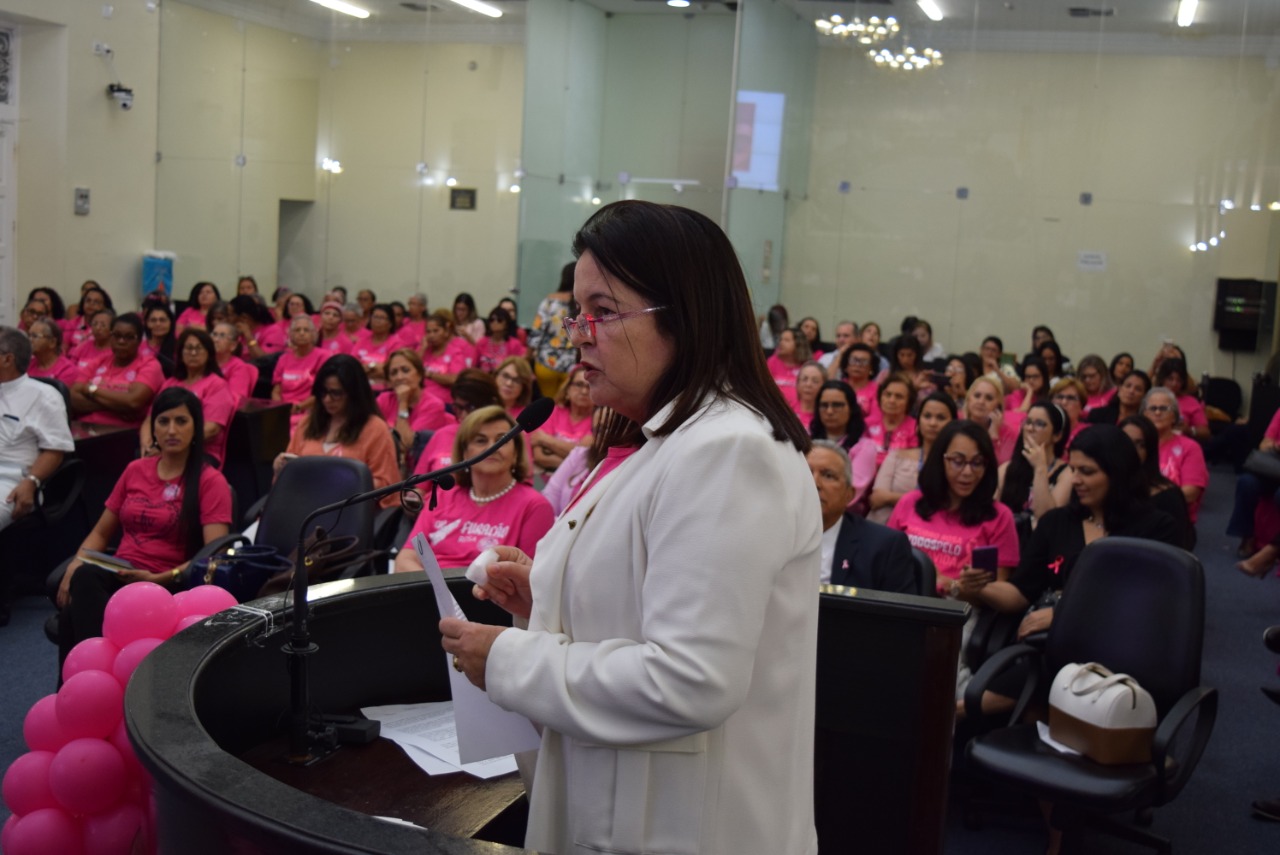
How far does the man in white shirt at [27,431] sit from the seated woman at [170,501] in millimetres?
884

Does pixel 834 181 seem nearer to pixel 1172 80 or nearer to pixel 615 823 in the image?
pixel 1172 80

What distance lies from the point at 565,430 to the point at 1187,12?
7.94 m

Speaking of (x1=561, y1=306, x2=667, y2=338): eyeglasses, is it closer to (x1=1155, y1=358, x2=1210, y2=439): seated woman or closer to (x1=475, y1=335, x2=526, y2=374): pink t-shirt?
(x1=1155, y1=358, x2=1210, y2=439): seated woman

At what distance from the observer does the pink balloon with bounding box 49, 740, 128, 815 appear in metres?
2.21

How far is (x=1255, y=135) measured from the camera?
10969 millimetres

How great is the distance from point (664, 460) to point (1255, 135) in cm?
1145

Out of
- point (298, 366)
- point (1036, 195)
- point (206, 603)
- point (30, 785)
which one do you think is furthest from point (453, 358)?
point (30, 785)

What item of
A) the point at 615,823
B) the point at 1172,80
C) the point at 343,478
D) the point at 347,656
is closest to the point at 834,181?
the point at 1172,80

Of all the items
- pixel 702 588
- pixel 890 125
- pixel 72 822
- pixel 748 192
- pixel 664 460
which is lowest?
pixel 72 822

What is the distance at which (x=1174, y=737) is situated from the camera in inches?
122

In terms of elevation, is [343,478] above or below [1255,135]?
below

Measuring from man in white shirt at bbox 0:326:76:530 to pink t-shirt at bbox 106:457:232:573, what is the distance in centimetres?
90

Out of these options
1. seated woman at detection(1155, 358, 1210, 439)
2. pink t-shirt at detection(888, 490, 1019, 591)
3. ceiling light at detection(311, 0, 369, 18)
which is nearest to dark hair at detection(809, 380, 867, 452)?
pink t-shirt at detection(888, 490, 1019, 591)

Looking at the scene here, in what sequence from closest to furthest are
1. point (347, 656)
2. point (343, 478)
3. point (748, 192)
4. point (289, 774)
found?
point (289, 774)
point (347, 656)
point (343, 478)
point (748, 192)
